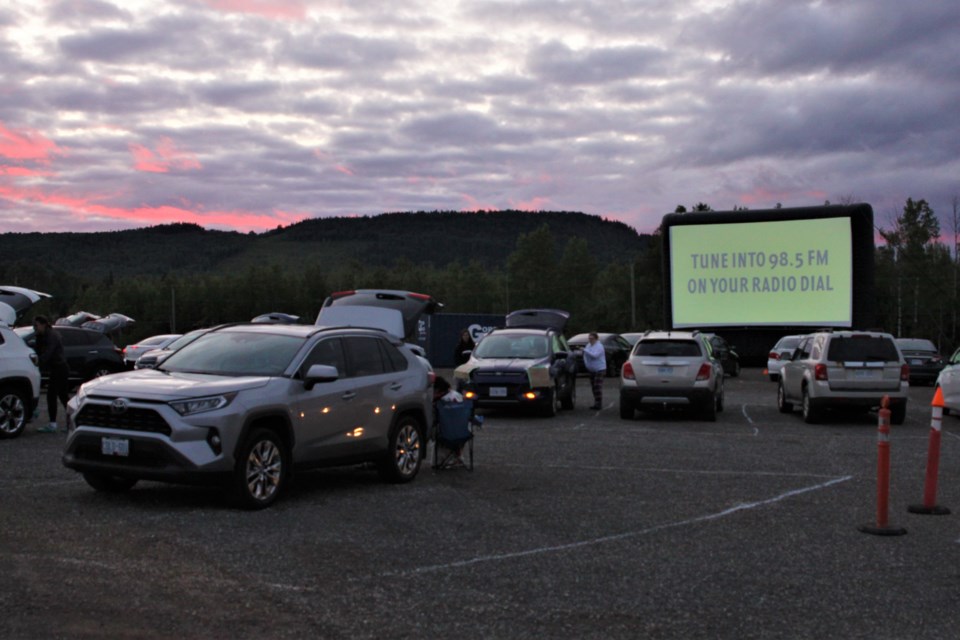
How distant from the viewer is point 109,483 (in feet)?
33.0

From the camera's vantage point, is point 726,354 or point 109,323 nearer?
A: point 726,354

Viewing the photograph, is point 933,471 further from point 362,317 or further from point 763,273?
point 763,273

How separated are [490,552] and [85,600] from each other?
2883 mm

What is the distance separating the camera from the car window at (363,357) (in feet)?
36.2

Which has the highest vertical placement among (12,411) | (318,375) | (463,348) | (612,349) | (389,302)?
(389,302)

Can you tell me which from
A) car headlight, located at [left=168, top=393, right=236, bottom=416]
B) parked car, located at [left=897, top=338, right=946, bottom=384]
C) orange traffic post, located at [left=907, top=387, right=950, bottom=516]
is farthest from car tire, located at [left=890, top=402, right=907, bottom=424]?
parked car, located at [left=897, top=338, right=946, bottom=384]

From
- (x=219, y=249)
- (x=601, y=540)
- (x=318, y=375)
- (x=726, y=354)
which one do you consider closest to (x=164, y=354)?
(x=318, y=375)

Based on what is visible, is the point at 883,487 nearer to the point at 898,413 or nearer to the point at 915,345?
the point at 898,413

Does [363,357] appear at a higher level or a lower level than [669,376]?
higher

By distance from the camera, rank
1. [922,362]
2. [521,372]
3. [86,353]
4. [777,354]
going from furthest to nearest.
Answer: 1. [922,362]
2. [777,354]
3. [86,353]
4. [521,372]

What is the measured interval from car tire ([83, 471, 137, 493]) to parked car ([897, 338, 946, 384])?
2854 centimetres

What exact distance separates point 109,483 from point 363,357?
108 inches

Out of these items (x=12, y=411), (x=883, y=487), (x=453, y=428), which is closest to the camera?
(x=883, y=487)

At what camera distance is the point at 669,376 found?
65.4 ft
